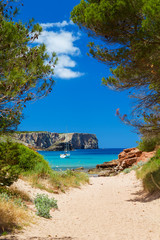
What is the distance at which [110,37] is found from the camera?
971cm

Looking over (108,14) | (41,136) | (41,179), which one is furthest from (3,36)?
(41,136)

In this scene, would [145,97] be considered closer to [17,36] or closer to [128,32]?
[128,32]

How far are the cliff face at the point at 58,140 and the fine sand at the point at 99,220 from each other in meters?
106

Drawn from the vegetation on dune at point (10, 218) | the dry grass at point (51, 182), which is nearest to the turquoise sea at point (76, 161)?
the dry grass at point (51, 182)

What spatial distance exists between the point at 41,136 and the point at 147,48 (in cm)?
13814

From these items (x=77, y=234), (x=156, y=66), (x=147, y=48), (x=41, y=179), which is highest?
(x=147, y=48)

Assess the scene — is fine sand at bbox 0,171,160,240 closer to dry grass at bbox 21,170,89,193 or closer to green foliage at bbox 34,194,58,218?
green foliage at bbox 34,194,58,218

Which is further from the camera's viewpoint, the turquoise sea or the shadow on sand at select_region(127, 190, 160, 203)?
the turquoise sea

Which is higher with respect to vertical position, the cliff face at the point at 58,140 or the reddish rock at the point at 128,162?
the cliff face at the point at 58,140

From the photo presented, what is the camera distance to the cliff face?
138 m

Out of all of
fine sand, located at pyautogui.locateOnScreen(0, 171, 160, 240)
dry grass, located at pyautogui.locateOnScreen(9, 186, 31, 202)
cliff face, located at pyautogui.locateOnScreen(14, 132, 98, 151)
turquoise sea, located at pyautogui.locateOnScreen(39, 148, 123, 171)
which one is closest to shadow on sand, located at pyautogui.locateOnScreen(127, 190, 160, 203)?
fine sand, located at pyautogui.locateOnScreen(0, 171, 160, 240)

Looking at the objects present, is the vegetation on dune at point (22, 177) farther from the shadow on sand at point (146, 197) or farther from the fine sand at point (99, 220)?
the shadow on sand at point (146, 197)

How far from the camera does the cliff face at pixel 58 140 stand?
138 meters

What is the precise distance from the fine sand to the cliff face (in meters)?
106
